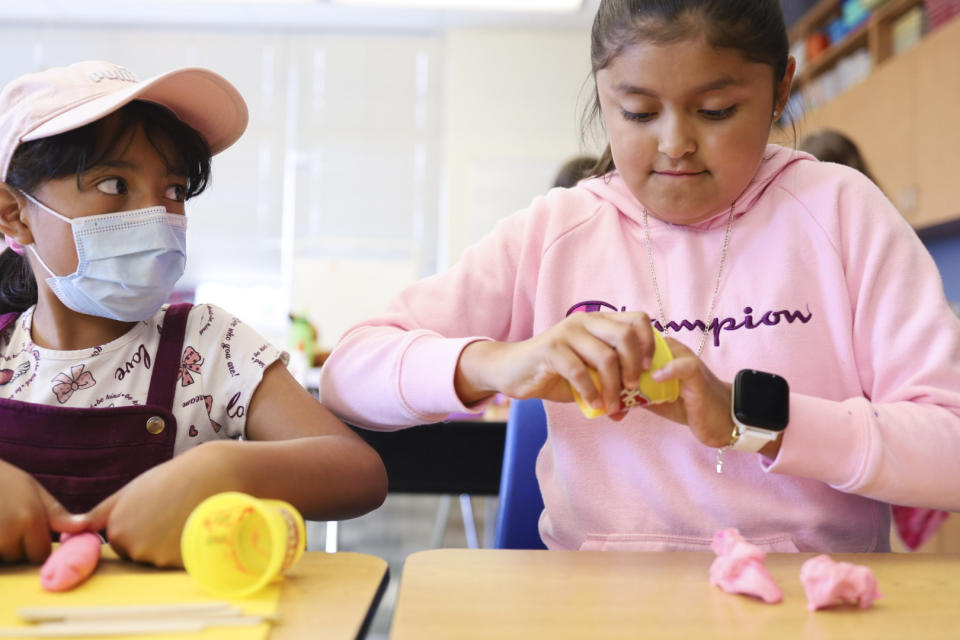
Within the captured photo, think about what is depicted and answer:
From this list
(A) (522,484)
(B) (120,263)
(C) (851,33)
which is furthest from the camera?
(C) (851,33)

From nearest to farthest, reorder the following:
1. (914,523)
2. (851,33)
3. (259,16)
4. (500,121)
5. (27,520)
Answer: (27,520)
(914,523)
(851,33)
(259,16)
(500,121)

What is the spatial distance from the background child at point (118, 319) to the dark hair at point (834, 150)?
167 cm

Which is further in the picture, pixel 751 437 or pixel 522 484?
pixel 522 484

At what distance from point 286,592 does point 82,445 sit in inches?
16.2

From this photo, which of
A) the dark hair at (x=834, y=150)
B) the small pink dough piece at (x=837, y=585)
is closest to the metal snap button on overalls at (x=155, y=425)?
the small pink dough piece at (x=837, y=585)

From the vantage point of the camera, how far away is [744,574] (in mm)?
642

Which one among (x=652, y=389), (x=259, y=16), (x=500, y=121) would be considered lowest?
(x=652, y=389)

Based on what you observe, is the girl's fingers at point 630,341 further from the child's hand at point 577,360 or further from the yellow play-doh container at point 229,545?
the yellow play-doh container at point 229,545

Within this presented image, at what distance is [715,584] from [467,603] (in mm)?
196

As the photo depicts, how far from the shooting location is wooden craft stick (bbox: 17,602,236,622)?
1.86 ft

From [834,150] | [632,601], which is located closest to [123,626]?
[632,601]

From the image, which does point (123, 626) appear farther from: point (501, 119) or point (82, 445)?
point (501, 119)

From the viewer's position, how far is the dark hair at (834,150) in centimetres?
225

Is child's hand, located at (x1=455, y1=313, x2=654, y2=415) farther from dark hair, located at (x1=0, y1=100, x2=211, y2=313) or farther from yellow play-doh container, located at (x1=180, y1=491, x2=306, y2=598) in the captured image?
dark hair, located at (x1=0, y1=100, x2=211, y2=313)
